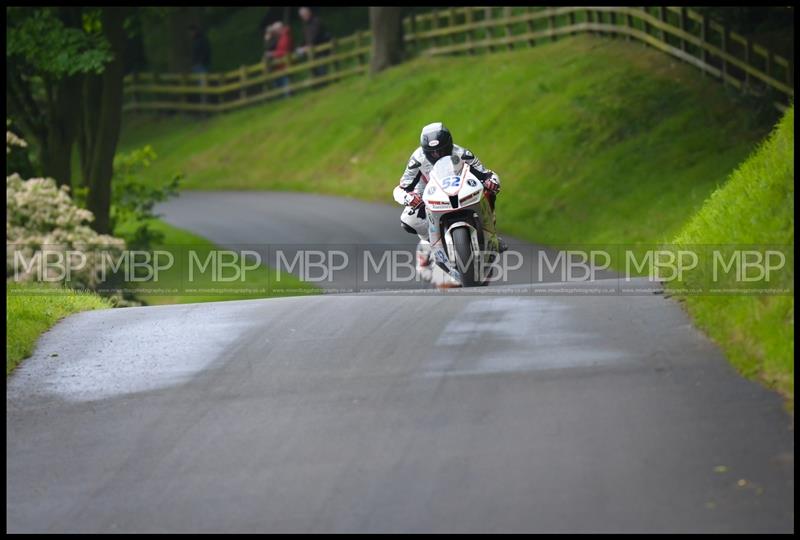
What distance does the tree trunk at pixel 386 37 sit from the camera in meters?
42.5

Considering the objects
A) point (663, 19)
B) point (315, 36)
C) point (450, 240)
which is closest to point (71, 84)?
point (450, 240)

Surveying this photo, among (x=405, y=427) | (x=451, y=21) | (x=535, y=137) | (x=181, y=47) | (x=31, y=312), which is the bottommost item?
(x=405, y=427)

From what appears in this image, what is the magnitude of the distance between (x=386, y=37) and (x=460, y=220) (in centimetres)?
2930

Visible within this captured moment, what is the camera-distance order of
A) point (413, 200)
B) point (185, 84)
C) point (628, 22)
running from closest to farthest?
point (413, 200) → point (628, 22) → point (185, 84)

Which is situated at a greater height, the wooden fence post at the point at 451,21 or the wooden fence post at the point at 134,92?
the wooden fence post at the point at 451,21

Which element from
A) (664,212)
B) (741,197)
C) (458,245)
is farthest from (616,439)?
(664,212)

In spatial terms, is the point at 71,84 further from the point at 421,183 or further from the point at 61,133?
the point at 421,183

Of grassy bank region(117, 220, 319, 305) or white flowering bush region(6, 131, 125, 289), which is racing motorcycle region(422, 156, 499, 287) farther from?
white flowering bush region(6, 131, 125, 289)

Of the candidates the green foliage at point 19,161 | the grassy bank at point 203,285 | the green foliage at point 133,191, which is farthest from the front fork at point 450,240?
the green foliage at point 133,191

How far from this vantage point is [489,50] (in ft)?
135

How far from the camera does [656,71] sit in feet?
103

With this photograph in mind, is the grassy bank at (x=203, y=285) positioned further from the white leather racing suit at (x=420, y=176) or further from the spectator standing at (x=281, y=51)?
the spectator standing at (x=281, y=51)

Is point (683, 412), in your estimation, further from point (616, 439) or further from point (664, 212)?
point (664, 212)

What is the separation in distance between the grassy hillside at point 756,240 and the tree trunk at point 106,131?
1367cm
